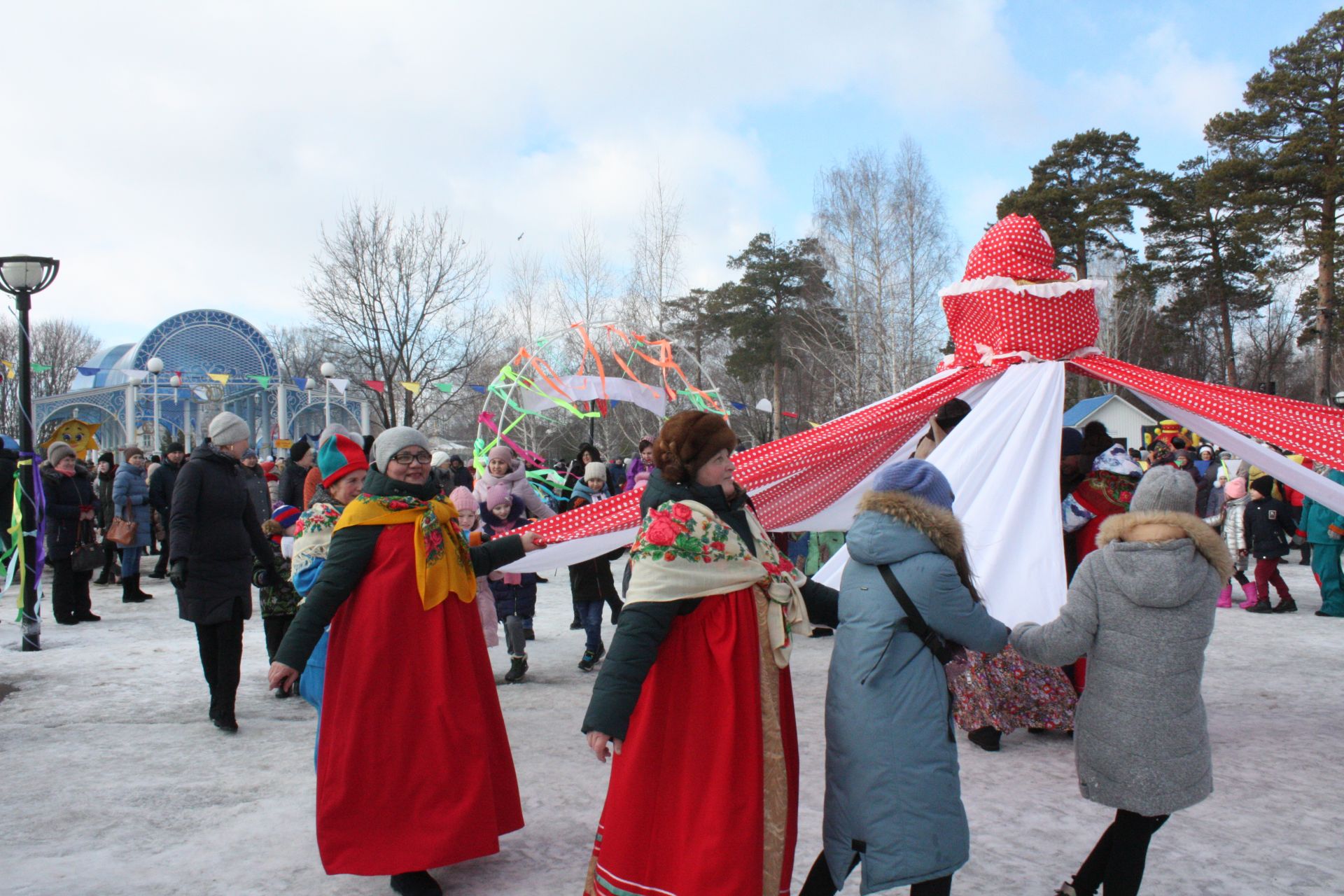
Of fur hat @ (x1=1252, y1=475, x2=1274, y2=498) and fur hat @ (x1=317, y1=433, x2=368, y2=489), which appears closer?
fur hat @ (x1=317, y1=433, x2=368, y2=489)

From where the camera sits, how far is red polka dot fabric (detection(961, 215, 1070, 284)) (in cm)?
495

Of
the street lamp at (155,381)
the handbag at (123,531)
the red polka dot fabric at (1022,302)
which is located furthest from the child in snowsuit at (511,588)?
the street lamp at (155,381)

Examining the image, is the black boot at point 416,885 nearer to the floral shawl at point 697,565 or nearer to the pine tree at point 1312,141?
the floral shawl at point 697,565

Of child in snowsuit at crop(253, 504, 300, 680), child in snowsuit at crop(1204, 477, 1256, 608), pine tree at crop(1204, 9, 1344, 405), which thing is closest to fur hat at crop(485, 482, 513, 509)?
child in snowsuit at crop(253, 504, 300, 680)

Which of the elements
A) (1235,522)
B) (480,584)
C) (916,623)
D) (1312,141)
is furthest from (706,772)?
(1312,141)

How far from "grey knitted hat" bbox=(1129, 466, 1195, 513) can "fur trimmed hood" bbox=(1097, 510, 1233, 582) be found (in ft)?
0.11

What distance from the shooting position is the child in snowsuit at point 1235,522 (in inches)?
379

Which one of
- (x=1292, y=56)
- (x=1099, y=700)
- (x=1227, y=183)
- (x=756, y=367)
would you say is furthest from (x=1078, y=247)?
(x=1099, y=700)

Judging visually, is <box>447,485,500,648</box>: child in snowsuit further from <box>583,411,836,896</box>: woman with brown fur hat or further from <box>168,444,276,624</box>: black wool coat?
<box>583,411,836,896</box>: woman with brown fur hat

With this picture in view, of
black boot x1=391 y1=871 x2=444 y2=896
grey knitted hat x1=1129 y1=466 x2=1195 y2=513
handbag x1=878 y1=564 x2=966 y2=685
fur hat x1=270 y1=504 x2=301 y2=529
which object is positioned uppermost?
grey knitted hat x1=1129 y1=466 x2=1195 y2=513

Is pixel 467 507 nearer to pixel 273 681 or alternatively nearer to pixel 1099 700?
pixel 273 681

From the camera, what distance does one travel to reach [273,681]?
305cm

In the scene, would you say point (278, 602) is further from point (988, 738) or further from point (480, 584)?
point (988, 738)

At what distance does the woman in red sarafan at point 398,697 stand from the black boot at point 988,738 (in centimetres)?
254
